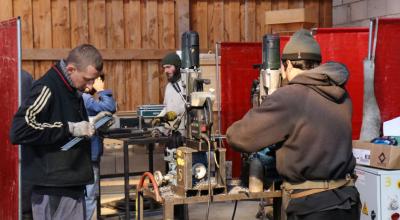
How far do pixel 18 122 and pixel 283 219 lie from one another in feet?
5.00

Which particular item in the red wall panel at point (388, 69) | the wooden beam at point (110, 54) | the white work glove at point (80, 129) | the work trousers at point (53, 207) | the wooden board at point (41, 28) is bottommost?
the work trousers at point (53, 207)

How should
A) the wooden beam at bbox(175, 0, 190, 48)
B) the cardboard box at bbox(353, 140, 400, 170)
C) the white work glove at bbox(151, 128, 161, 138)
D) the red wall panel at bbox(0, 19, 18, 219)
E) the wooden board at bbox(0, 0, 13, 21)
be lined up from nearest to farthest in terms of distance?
the red wall panel at bbox(0, 19, 18, 219) < the cardboard box at bbox(353, 140, 400, 170) < the white work glove at bbox(151, 128, 161, 138) < the wooden board at bbox(0, 0, 13, 21) < the wooden beam at bbox(175, 0, 190, 48)

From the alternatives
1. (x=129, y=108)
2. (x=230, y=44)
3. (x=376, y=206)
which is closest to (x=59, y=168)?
(x=376, y=206)

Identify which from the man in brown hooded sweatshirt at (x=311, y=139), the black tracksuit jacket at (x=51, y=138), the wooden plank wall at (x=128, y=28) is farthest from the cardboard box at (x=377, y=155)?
the wooden plank wall at (x=128, y=28)

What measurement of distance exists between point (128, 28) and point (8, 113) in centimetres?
359

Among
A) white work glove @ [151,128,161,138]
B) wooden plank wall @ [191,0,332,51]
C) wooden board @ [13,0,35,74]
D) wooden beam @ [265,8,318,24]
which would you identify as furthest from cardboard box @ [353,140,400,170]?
wooden board @ [13,0,35,74]

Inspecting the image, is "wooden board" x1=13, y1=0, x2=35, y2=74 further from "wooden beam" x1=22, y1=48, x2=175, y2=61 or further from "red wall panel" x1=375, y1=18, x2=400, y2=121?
"red wall panel" x1=375, y1=18, x2=400, y2=121

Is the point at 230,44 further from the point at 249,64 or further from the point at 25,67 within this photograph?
the point at 25,67

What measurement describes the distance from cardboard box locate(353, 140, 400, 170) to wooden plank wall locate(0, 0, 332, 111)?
10.2 feet

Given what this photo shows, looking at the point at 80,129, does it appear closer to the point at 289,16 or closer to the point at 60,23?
the point at 289,16

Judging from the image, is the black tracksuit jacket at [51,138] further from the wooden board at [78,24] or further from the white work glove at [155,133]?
Answer: the wooden board at [78,24]

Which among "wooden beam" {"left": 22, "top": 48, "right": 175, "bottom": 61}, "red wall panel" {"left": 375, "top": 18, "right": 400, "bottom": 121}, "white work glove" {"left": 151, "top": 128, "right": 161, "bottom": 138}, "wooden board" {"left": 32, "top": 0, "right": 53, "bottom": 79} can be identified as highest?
"wooden board" {"left": 32, "top": 0, "right": 53, "bottom": 79}

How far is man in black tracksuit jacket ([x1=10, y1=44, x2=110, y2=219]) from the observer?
2.86 m

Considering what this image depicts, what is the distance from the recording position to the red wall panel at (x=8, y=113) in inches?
146
